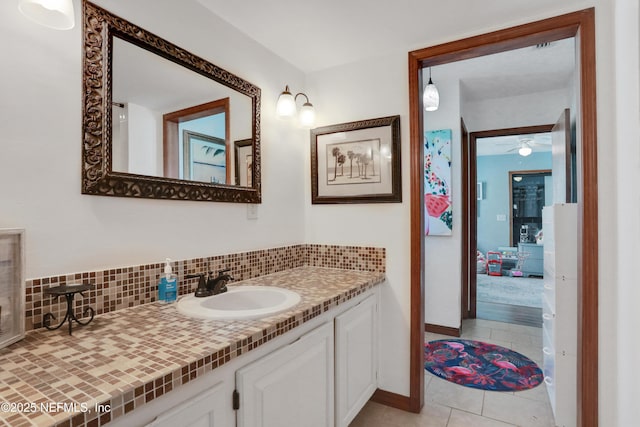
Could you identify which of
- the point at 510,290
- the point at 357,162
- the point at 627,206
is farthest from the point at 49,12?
the point at 510,290

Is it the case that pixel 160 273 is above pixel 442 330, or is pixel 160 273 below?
above

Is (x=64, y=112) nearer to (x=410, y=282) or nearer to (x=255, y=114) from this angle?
(x=255, y=114)

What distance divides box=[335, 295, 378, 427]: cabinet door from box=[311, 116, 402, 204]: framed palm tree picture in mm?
693

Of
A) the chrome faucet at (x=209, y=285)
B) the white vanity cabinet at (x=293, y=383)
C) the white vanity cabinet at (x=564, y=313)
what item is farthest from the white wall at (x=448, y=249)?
the chrome faucet at (x=209, y=285)

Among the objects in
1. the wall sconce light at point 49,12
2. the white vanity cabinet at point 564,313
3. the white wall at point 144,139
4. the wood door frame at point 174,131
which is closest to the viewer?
the wall sconce light at point 49,12

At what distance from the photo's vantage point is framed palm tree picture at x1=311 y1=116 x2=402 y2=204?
82.0 inches

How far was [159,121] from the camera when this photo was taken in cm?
144

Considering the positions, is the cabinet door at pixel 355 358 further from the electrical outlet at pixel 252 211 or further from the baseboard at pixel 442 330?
the baseboard at pixel 442 330

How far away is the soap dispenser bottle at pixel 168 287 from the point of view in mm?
1371

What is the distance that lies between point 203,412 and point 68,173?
3.04 feet

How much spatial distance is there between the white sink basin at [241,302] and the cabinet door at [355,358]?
0.31m

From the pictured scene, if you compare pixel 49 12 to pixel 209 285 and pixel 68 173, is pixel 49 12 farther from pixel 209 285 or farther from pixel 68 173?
pixel 209 285

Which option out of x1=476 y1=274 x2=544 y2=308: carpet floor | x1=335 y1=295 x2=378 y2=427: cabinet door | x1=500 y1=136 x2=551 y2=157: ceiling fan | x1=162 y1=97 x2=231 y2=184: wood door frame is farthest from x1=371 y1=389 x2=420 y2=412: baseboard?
x1=500 y1=136 x2=551 y2=157: ceiling fan

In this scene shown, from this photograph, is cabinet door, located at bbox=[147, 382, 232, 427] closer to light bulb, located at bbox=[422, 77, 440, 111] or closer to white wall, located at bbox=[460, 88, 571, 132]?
light bulb, located at bbox=[422, 77, 440, 111]
